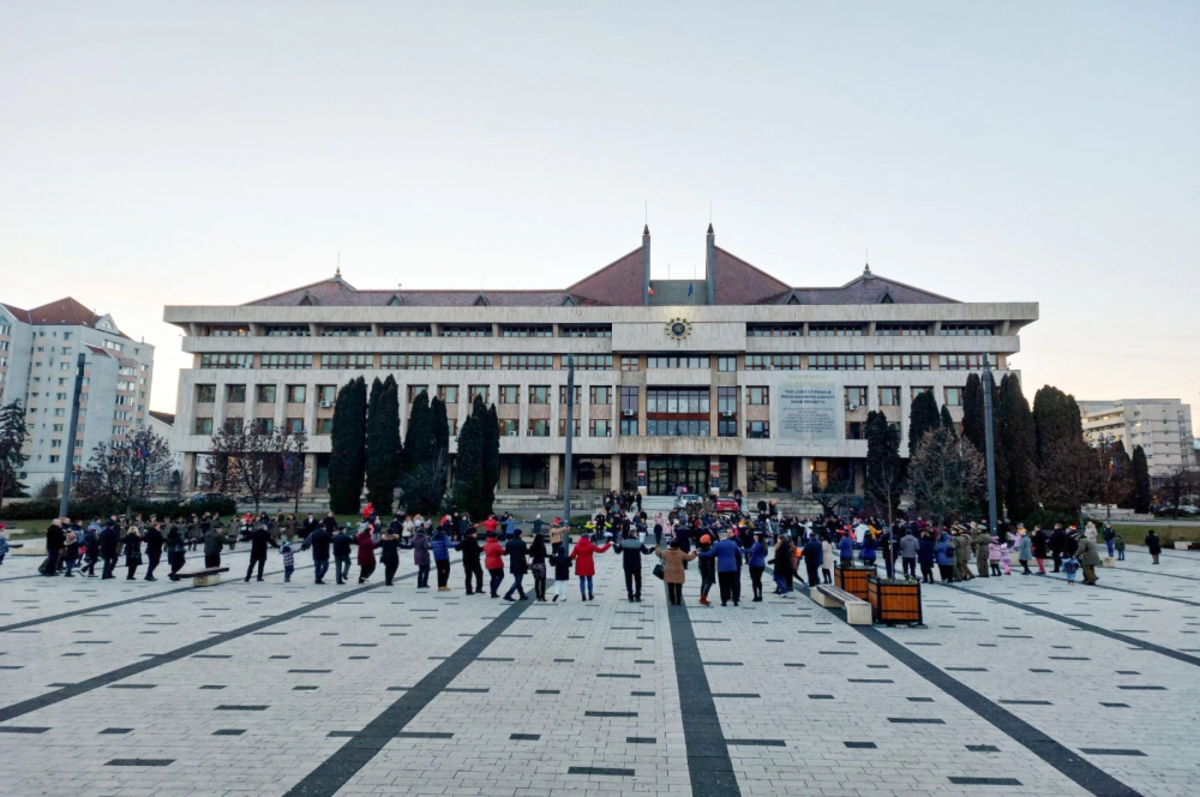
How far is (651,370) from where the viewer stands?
62.9 m

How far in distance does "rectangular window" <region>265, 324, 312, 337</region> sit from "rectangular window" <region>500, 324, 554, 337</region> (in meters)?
17.8

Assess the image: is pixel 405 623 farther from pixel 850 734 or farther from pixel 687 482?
pixel 687 482

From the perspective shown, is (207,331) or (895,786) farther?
(207,331)

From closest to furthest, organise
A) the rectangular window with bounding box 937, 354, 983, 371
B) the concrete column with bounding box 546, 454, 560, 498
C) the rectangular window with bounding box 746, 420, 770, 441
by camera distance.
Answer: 1. the rectangular window with bounding box 937, 354, 983, 371
2. the rectangular window with bounding box 746, 420, 770, 441
3. the concrete column with bounding box 546, 454, 560, 498

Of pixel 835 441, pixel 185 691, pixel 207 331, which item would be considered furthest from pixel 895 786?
pixel 207 331

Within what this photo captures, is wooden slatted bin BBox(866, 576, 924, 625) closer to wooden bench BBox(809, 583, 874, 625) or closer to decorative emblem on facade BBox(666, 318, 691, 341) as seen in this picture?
wooden bench BBox(809, 583, 874, 625)

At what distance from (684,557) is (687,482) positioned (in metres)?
49.2

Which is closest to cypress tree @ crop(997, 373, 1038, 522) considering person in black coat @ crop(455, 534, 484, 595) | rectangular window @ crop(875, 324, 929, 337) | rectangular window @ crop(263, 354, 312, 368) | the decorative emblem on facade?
rectangular window @ crop(875, 324, 929, 337)

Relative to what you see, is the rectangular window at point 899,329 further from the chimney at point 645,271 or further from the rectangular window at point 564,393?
the rectangular window at point 564,393

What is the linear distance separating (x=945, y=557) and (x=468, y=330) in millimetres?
52737

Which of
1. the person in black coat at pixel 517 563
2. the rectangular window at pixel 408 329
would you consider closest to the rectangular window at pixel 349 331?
the rectangular window at pixel 408 329

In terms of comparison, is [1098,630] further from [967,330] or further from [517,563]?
[967,330]

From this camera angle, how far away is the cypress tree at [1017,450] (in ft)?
147

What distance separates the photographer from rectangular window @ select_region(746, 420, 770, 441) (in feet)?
203
